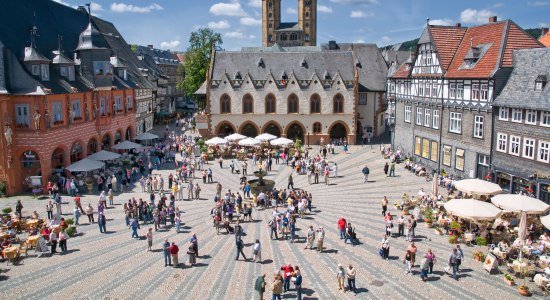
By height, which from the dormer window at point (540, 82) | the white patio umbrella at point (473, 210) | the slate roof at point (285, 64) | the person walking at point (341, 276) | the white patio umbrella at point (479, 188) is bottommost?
the person walking at point (341, 276)

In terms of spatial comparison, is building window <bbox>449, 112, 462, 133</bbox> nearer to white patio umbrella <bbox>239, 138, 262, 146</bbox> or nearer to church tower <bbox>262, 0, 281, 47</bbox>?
white patio umbrella <bbox>239, 138, 262, 146</bbox>

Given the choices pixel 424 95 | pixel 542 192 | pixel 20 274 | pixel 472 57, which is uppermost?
pixel 472 57

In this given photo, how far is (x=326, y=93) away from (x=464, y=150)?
75.3 feet

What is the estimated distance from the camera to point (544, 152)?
28.6 metres

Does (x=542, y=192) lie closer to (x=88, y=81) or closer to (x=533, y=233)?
(x=533, y=233)

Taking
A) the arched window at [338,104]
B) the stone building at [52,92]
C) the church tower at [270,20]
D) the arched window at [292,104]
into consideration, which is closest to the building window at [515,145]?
the arched window at [338,104]

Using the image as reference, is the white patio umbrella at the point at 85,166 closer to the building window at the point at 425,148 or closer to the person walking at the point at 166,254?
the person walking at the point at 166,254

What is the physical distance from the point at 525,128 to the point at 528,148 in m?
1.32

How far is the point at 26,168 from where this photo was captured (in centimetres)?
3566

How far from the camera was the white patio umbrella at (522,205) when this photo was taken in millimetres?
23250

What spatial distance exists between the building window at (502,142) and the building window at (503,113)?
112 centimetres

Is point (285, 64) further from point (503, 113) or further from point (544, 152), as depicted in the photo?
point (544, 152)

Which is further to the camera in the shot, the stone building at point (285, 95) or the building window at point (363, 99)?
the building window at point (363, 99)

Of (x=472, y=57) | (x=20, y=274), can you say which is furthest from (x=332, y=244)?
(x=472, y=57)
